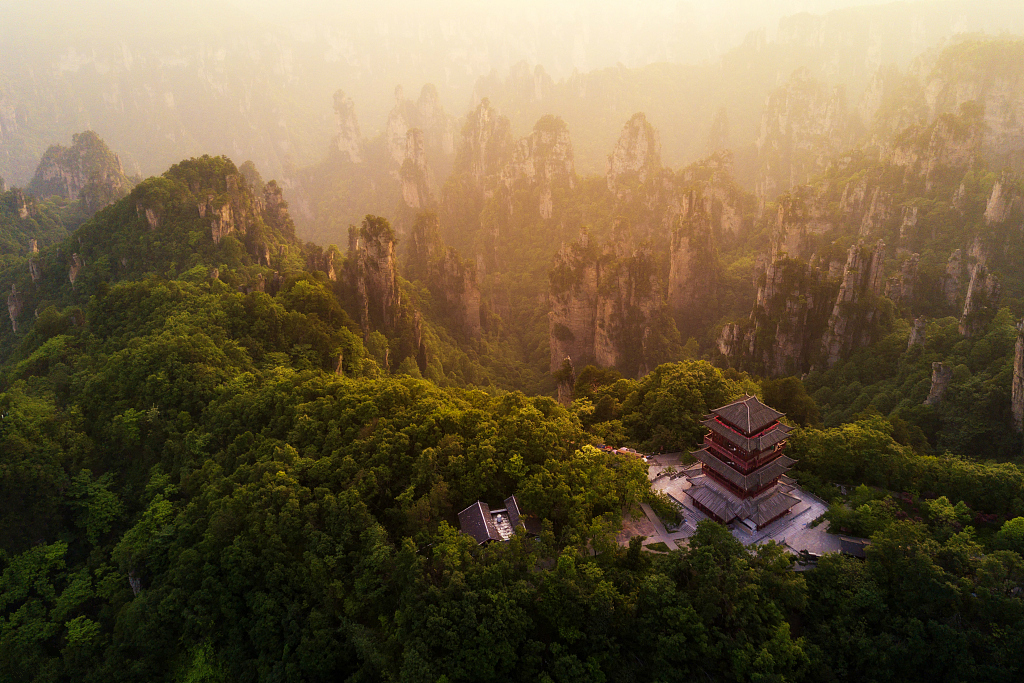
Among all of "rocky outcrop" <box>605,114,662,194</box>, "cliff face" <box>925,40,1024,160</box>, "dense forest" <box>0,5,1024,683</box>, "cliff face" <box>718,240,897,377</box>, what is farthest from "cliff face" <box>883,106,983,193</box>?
"rocky outcrop" <box>605,114,662,194</box>

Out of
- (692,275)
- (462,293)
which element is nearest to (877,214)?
(692,275)

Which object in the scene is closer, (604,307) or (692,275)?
(604,307)

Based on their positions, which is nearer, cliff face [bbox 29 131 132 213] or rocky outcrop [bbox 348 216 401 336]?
rocky outcrop [bbox 348 216 401 336]

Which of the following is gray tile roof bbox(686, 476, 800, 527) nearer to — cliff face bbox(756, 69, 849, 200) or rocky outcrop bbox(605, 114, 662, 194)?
rocky outcrop bbox(605, 114, 662, 194)

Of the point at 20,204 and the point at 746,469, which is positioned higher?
the point at 20,204

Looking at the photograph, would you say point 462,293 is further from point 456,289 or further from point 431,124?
point 431,124

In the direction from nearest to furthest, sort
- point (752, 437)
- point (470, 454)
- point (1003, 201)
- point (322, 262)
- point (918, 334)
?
point (752, 437), point (470, 454), point (918, 334), point (322, 262), point (1003, 201)
